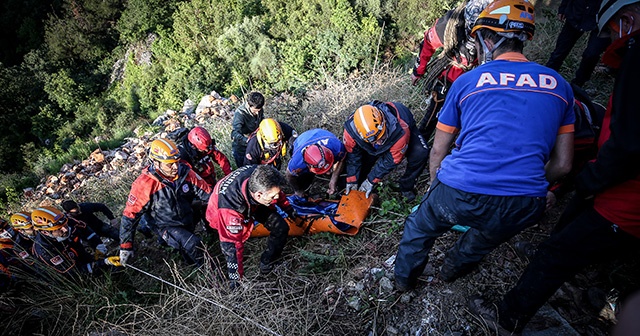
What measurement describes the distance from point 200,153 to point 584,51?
526 cm

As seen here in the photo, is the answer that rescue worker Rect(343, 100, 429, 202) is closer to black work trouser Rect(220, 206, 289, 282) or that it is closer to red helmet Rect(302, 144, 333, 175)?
red helmet Rect(302, 144, 333, 175)

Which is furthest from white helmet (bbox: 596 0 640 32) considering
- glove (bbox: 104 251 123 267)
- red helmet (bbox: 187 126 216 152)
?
glove (bbox: 104 251 123 267)

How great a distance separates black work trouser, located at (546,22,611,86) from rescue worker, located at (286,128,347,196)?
3.07 m

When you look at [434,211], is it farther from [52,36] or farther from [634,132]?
[52,36]

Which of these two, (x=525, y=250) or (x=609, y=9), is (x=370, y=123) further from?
(x=609, y=9)

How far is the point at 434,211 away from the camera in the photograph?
203 cm

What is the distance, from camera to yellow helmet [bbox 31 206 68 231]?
146 inches

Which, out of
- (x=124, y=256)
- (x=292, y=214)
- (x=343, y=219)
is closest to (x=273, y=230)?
(x=292, y=214)

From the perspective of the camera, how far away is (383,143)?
3.55 m

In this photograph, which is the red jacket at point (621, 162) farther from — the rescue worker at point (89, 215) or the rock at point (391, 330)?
the rescue worker at point (89, 215)

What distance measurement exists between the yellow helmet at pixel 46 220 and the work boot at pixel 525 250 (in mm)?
4992

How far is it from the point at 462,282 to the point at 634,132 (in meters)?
1.63

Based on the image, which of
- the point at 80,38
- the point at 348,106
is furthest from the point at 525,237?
the point at 80,38

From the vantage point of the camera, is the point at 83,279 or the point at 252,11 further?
the point at 252,11
